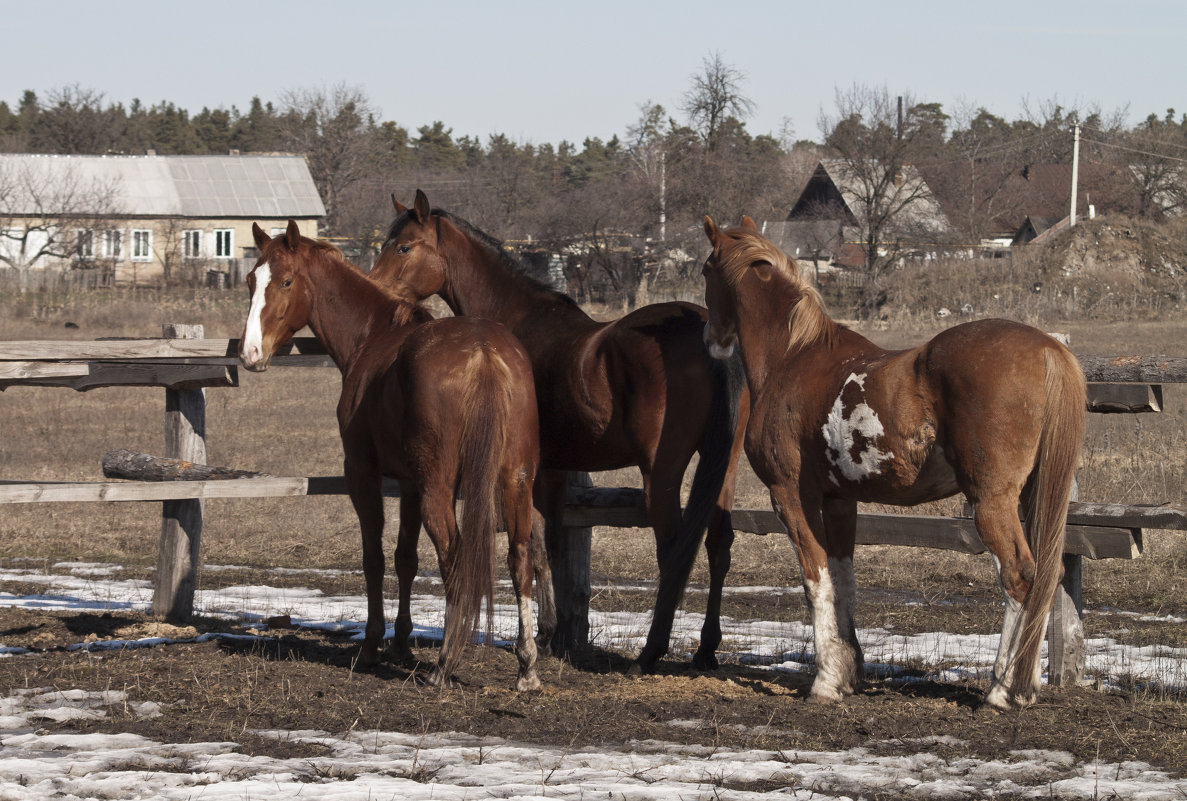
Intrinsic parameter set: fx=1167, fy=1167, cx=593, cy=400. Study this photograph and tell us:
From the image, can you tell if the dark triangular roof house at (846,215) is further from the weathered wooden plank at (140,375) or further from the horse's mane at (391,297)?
the horse's mane at (391,297)

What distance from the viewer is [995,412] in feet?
15.3

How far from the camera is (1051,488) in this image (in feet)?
15.7

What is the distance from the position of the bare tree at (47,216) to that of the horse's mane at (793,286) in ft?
143

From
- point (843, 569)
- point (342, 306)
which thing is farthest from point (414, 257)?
point (843, 569)

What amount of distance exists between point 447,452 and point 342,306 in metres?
1.58

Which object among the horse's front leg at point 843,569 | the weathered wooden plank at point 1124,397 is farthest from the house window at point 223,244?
the weathered wooden plank at point 1124,397

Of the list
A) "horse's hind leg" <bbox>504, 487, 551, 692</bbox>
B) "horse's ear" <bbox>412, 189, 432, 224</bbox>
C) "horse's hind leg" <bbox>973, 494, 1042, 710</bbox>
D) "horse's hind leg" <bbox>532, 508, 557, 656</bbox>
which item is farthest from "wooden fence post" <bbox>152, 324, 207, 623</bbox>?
"horse's hind leg" <bbox>973, 494, 1042, 710</bbox>

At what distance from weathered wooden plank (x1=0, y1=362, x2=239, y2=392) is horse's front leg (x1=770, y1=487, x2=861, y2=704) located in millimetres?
3727

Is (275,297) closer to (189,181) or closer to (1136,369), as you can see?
(1136,369)

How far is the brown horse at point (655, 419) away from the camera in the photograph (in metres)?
5.87

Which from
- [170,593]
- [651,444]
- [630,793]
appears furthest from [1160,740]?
[170,593]

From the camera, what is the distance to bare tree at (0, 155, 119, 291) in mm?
45844

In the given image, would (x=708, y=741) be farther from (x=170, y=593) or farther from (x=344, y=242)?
(x=344, y=242)

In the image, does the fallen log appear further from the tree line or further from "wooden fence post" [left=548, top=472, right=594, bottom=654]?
the tree line
